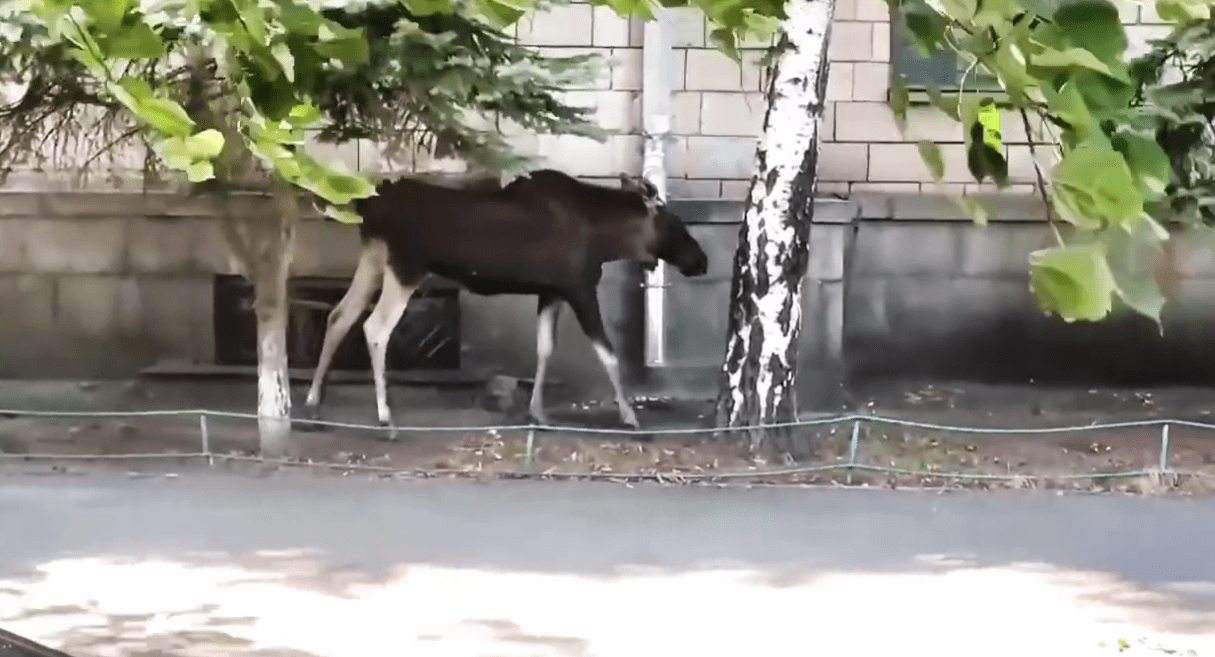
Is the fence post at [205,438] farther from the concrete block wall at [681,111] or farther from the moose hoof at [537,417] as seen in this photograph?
the concrete block wall at [681,111]

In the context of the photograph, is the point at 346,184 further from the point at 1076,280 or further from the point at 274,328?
the point at 274,328

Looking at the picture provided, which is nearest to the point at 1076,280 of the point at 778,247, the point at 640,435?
the point at 778,247

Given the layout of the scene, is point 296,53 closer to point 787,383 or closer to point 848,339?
point 787,383

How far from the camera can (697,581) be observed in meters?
4.47

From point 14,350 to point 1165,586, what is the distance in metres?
6.23

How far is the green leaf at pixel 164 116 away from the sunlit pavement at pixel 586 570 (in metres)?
2.50

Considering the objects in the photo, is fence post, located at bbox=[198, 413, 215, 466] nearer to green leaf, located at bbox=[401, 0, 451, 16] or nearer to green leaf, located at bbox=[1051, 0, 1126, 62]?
green leaf, located at bbox=[401, 0, 451, 16]

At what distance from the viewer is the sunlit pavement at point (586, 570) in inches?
152

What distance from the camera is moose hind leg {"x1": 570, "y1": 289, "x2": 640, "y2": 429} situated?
655cm

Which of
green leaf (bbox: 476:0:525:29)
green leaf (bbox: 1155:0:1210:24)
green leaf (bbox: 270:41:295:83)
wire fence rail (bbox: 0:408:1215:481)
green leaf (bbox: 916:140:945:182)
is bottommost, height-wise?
wire fence rail (bbox: 0:408:1215:481)

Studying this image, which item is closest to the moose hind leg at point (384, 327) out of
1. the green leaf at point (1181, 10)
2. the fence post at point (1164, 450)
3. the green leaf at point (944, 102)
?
the fence post at point (1164, 450)

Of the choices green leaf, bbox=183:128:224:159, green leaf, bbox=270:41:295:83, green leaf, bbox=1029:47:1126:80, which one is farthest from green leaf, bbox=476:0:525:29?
green leaf, bbox=1029:47:1126:80

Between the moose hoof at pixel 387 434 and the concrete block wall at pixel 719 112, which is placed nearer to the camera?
the moose hoof at pixel 387 434

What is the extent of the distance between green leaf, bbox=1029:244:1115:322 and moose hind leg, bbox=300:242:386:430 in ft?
18.6
